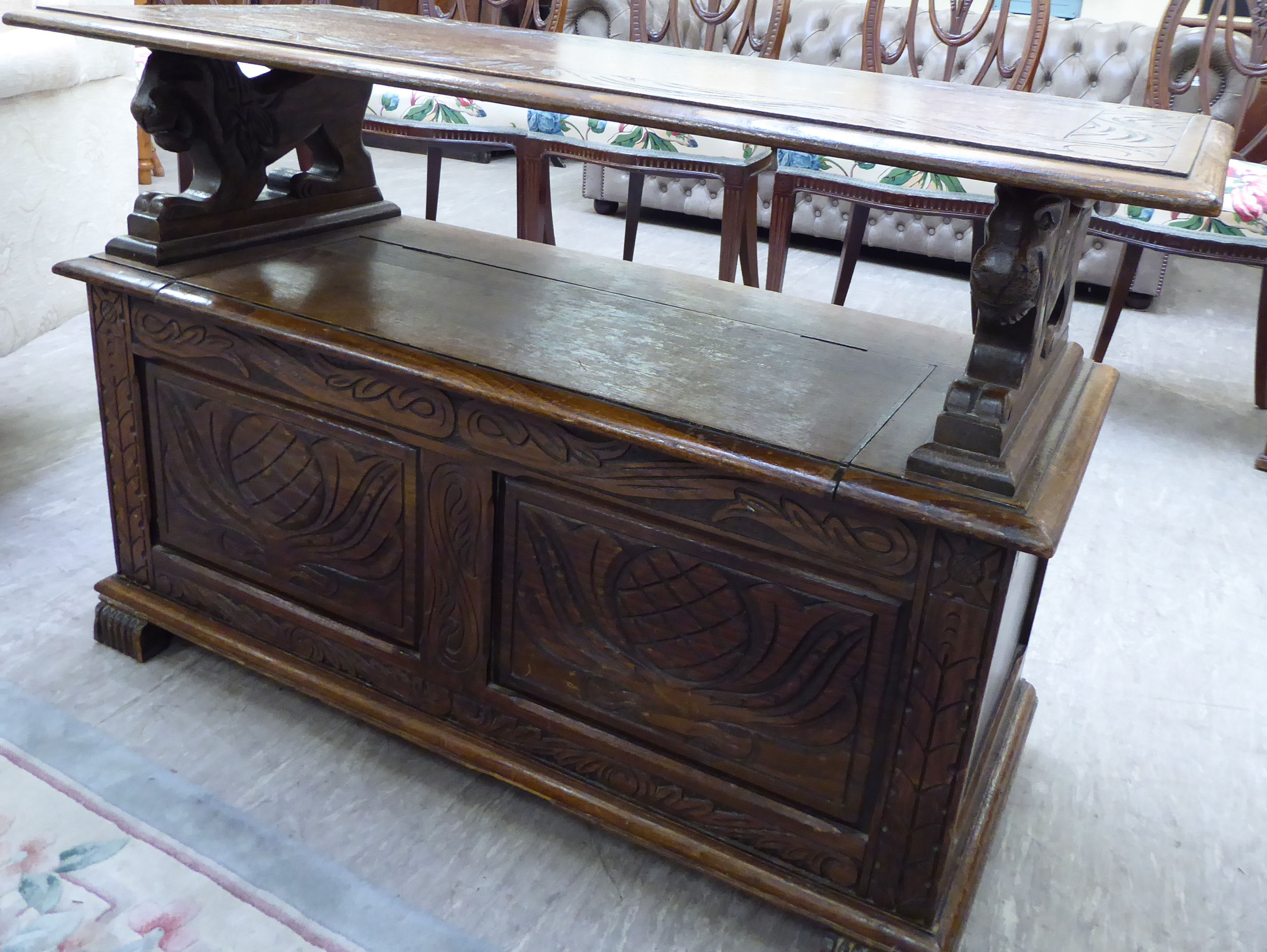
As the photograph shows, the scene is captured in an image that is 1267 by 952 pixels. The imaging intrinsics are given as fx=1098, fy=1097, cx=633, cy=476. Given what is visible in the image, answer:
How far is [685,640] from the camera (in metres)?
1.17

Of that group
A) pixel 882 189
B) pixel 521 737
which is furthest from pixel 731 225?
pixel 521 737

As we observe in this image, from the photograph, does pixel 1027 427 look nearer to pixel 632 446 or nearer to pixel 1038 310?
pixel 1038 310

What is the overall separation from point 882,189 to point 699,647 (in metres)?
1.93

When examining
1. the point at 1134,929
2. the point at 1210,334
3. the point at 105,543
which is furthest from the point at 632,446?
the point at 1210,334

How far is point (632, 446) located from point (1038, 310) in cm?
40

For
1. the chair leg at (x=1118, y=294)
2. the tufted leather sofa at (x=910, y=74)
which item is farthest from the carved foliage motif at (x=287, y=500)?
the tufted leather sofa at (x=910, y=74)

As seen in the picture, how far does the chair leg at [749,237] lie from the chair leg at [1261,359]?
1.23 meters

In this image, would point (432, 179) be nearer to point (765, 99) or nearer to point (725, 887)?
point (765, 99)

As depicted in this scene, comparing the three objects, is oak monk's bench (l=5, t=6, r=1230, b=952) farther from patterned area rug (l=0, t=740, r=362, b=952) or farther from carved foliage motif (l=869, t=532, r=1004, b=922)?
patterned area rug (l=0, t=740, r=362, b=952)

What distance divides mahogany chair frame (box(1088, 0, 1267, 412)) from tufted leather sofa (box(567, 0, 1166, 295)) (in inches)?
11.0

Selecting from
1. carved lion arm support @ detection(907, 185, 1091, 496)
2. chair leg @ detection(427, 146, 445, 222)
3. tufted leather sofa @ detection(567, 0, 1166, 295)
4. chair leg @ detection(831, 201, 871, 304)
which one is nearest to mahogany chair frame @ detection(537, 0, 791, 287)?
chair leg @ detection(831, 201, 871, 304)

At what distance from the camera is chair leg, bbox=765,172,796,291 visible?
112 inches

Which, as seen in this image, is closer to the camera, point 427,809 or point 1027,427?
point 1027,427

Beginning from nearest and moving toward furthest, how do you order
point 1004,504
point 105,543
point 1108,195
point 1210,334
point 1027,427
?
point 1108,195 → point 1004,504 → point 1027,427 → point 105,543 → point 1210,334
